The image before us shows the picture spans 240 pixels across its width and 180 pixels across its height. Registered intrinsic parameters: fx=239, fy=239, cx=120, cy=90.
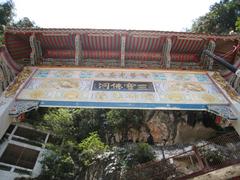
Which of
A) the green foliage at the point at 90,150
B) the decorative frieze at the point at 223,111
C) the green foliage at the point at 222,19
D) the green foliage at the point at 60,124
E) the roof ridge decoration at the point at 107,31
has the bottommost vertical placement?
the decorative frieze at the point at 223,111

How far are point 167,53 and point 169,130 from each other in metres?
6.94

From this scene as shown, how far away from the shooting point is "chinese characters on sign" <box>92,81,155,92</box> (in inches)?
268

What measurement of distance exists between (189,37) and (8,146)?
31.4 ft

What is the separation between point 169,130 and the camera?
13.3 metres

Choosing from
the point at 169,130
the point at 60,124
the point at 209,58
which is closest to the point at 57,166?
the point at 60,124

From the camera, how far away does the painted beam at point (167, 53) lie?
731cm

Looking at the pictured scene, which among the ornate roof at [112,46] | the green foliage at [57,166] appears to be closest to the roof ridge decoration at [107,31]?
the ornate roof at [112,46]

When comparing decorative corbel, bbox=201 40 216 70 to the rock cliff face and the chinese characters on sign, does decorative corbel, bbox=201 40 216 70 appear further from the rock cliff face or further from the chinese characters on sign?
the rock cliff face

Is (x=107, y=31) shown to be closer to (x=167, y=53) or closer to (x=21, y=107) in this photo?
(x=167, y=53)

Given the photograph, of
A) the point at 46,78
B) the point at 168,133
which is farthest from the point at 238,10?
the point at 46,78

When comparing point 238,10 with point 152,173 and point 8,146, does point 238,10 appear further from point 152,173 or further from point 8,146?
point 8,146

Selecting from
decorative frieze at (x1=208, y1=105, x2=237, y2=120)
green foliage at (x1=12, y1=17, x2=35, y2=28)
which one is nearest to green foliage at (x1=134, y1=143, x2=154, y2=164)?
decorative frieze at (x1=208, y1=105, x2=237, y2=120)

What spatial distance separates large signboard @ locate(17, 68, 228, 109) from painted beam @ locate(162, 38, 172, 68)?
0.30 metres

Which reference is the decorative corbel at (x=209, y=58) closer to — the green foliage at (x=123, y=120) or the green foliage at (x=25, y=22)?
the green foliage at (x=123, y=120)
